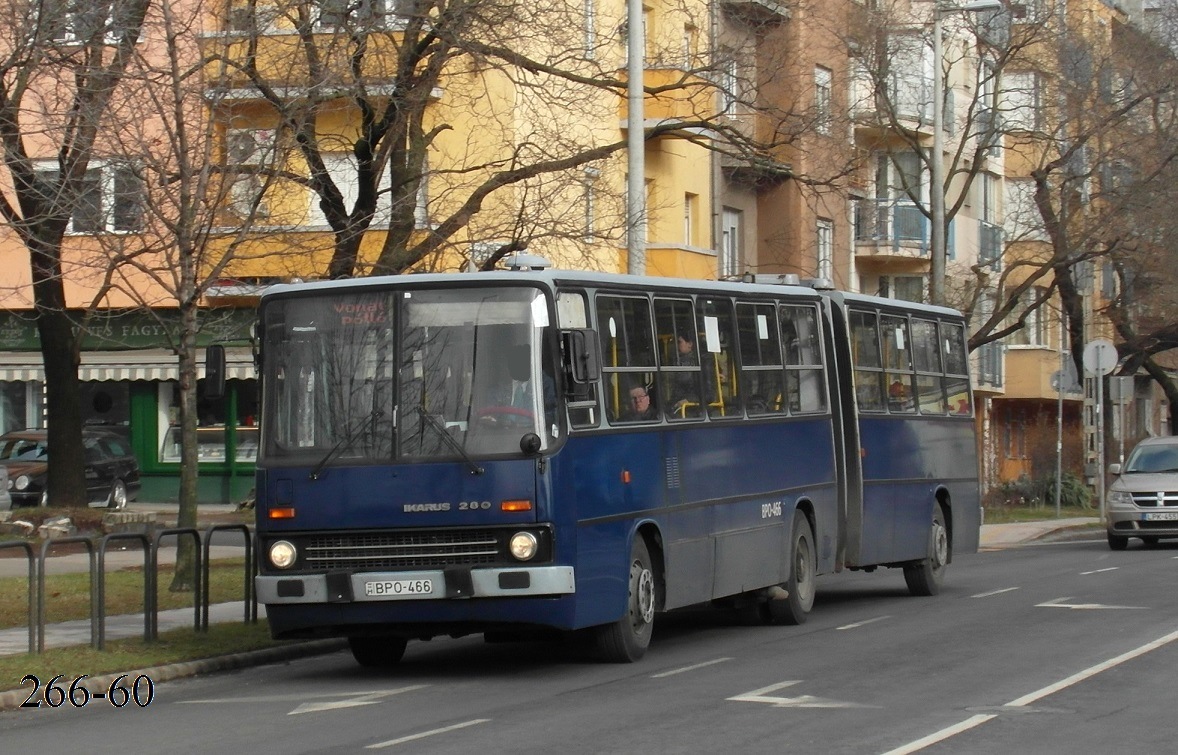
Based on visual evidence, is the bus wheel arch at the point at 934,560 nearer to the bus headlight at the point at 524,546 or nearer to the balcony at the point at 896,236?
the bus headlight at the point at 524,546

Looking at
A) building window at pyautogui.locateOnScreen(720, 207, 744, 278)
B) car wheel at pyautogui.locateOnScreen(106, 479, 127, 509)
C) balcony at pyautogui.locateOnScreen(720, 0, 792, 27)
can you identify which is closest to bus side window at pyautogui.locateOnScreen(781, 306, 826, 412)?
balcony at pyautogui.locateOnScreen(720, 0, 792, 27)

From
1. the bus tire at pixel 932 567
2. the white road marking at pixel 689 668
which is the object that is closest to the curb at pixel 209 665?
the white road marking at pixel 689 668

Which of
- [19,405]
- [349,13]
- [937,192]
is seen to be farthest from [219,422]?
[349,13]

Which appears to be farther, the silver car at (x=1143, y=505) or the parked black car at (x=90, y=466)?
the parked black car at (x=90, y=466)

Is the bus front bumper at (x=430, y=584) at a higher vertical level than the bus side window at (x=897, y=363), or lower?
lower

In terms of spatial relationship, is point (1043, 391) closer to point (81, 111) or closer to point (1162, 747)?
point (81, 111)

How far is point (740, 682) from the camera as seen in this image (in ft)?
43.9

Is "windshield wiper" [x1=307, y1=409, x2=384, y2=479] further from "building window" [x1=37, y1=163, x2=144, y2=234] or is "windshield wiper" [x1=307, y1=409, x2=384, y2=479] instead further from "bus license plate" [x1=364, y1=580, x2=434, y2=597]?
"building window" [x1=37, y1=163, x2=144, y2=234]

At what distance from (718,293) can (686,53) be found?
33.2 feet

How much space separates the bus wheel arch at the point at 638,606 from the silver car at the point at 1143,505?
1725 centimetres

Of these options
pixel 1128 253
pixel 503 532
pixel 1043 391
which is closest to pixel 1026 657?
pixel 503 532

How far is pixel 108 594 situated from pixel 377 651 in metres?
5.48

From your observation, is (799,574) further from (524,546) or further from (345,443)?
(345,443)

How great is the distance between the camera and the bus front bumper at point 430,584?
1352 cm
